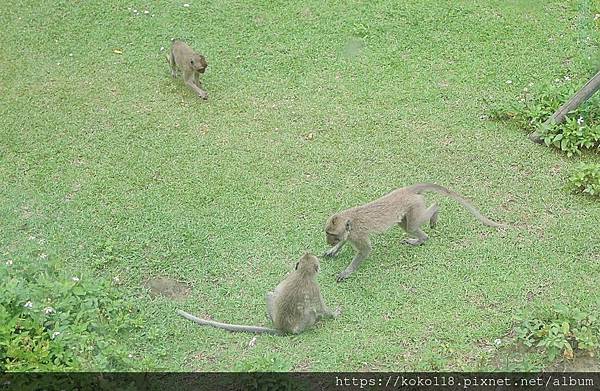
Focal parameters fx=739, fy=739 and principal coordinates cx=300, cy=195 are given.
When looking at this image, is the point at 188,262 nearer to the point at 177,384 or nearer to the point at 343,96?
the point at 177,384

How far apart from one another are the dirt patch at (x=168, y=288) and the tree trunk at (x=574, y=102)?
4.61 m

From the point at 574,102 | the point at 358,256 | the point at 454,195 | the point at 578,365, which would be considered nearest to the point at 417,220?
the point at 454,195

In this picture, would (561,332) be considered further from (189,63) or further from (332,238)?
(189,63)

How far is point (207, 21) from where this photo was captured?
36.8 ft

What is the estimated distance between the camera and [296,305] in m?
6.25

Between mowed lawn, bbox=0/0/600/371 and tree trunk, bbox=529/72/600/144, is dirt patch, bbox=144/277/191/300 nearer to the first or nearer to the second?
mowed lawn, bbox=0/0/600/371

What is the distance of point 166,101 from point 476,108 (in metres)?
4.02

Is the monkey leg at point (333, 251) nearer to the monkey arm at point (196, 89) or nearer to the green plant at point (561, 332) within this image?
the green plant at point (561, 332)

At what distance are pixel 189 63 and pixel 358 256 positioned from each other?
12.5 feet

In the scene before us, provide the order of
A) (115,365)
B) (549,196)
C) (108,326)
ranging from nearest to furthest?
1. (115,365)
2. (108,326)
3. (549,196)

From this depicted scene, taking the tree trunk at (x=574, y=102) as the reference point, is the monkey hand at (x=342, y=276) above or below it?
below

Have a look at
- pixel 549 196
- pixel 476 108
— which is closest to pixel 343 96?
pixel 476 108

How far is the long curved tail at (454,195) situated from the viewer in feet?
24.2

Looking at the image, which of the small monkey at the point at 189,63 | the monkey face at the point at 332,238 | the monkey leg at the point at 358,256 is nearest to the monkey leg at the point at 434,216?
the monkey leg at the point at 358,256
